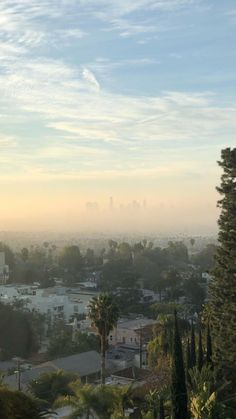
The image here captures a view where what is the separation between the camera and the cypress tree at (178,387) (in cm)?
1468

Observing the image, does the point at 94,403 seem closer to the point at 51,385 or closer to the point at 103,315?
the point at 103,315

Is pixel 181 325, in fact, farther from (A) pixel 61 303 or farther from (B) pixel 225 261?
(A) pixel 61 303

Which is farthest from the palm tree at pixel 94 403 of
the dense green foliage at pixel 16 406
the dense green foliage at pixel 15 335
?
the dense green foliage at pixel 15 335

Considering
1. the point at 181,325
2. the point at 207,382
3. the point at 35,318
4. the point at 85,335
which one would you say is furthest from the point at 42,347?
the point at 207,382

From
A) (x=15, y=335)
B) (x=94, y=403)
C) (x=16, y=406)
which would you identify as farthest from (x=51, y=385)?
(x=16, y=406)

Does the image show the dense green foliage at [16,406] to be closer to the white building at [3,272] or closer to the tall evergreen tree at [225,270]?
the tall evergreen tree at [225,270]

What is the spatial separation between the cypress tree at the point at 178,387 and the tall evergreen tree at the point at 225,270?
8190 mm

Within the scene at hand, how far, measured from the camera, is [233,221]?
23891mm

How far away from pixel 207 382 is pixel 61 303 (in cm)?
4135

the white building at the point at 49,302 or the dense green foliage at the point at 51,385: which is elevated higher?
the white building at the point at 49,302

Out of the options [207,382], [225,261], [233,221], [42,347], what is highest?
[233,221]

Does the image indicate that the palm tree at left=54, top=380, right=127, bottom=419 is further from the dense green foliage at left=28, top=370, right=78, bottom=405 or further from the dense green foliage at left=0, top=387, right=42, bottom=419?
the dense green foliage at left=0, top=387, right=42, bottom=419

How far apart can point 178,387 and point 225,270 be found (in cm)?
971

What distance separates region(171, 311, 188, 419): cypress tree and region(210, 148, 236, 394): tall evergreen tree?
26.9ft
